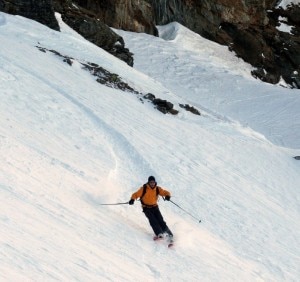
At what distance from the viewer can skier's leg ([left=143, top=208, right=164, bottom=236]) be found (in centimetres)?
1027

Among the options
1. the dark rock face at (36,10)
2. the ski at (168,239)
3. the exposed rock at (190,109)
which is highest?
the ski at (168,239)

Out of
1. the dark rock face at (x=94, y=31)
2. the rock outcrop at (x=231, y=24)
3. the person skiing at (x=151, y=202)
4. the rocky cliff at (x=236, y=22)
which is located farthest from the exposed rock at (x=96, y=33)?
the person skiing at (x=151, y=202)

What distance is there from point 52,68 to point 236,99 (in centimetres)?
1576

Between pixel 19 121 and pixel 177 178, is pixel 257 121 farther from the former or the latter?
pixel 19 121

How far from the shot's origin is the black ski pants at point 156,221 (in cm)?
1028

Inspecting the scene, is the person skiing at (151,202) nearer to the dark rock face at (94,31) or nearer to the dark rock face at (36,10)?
the dark rock face at (36,10)

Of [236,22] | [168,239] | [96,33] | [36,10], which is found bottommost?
[236,22]

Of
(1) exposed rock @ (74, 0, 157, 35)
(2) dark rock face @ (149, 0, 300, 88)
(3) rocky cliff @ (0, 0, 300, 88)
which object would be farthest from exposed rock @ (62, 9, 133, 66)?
(2) dark rock face @ (149, 0, 300, 88)

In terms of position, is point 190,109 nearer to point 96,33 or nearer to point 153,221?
point 96,33

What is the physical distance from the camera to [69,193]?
10.5 m

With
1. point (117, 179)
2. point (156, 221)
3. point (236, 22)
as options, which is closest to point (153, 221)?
point (156, 221)

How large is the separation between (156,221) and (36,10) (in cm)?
1887

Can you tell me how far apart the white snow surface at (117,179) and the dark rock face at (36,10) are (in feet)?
3.78

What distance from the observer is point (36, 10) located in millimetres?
26125
